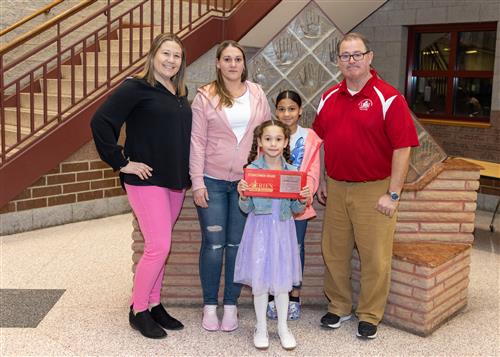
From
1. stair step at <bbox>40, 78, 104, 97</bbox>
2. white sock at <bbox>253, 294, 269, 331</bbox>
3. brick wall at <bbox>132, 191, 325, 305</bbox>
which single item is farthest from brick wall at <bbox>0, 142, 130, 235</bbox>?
white sock at <bbox>253, 294, 269, 331</bbox>

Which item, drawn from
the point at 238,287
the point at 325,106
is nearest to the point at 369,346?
the point at 238,287

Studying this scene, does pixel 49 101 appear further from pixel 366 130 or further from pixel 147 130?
pixel 366 130

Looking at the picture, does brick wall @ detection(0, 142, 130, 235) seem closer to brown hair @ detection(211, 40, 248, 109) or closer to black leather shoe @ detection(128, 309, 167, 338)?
black leather shoe @ detection(128, 309, 167, 338)

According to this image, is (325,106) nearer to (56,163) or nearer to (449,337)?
(449,337)

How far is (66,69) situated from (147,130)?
4.18m

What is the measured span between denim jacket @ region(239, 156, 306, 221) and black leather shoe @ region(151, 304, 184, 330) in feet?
2.55

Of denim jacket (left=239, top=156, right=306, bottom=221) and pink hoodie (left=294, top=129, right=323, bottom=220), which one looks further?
pink hoodie (left=294, top=129, right=323, bottom=220)

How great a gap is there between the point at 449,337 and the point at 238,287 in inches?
44.7

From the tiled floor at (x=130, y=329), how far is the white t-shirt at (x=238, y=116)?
3.48 feet

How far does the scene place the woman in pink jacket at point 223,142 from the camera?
260cm

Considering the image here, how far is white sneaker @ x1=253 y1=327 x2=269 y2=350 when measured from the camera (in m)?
2.63

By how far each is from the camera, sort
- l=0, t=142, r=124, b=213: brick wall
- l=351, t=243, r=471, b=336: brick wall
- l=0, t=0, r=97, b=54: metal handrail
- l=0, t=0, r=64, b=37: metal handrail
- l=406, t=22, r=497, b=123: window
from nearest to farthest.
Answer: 1. l=351, t=243, r=471, b=336: brick wall
2. l=0, t=0, r=97, b=54: metal handrail
3. l=0, t=142, r=124, b=213: brick wall
4. l=0, t=0, r=64, b=37: metal handrail
5. l=406, t=22, r=497, b=123: window

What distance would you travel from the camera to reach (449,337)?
2.83 metres

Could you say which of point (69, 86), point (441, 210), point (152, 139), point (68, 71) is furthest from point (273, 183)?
point (68, 71)
